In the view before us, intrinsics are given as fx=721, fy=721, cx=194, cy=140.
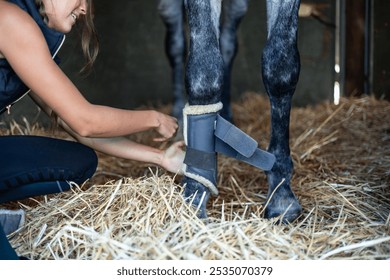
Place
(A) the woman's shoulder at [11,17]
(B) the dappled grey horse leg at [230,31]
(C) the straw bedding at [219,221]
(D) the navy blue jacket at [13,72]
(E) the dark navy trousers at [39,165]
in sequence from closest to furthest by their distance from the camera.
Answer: (C) the straw bedding at [219,221] < (A) the woman's shoulder at [11,17] < (D) the navy blue jacket at [13,72] < (E) the dark navy trousers at [39,165] < (B) the dappled grey horse leg at [230,31]

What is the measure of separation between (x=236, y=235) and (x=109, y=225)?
35cm

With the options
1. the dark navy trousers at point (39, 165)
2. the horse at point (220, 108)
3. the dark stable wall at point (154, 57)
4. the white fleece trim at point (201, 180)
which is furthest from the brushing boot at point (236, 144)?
the dark stable wall at point (154, 57)

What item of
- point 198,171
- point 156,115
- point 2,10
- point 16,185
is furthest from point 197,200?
point 2,10

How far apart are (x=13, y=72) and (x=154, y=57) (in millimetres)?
3247

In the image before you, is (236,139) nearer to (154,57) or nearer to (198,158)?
(198,158)

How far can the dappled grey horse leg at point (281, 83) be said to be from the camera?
215 centimetres

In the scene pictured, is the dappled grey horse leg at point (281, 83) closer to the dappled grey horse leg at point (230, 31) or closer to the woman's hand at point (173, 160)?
the woman's hand at point (173, 160)

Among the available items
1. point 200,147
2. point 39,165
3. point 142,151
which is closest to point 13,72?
point 39,165

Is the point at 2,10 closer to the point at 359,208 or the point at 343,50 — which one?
the point at 359,208

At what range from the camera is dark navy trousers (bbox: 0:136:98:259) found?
7.00 feet

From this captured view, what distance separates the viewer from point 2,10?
74.2 inches

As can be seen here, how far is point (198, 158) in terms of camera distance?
2.07 m

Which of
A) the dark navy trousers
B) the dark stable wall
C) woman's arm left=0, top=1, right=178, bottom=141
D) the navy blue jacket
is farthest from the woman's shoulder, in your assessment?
the dark stable wall

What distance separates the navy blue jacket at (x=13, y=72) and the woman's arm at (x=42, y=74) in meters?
0.11
